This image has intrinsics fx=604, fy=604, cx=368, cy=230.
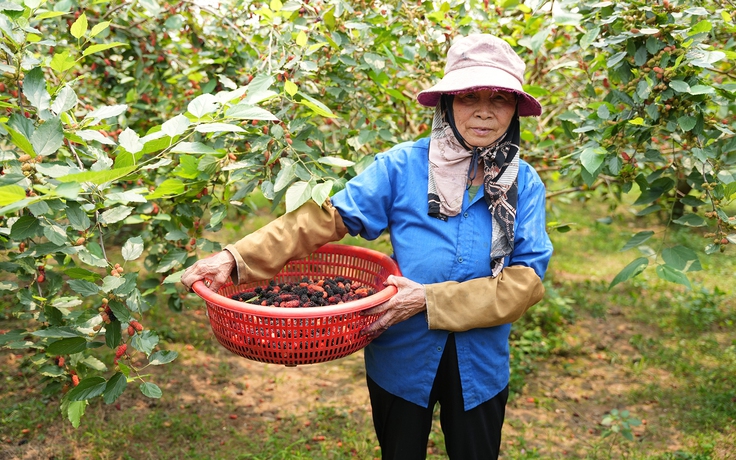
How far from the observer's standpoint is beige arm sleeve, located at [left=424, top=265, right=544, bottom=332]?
1.69 metres

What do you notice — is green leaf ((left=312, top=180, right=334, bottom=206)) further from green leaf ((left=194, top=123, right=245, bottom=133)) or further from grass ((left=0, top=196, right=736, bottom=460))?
grass ((left=0, top=196, right=736, bottom=460))

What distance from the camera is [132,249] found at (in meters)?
1.66

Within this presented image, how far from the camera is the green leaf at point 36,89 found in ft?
4.94

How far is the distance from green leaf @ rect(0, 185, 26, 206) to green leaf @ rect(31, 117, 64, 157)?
0.20 metres

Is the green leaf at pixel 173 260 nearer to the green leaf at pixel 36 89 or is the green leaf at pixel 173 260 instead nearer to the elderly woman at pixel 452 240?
the elderly woman at pixel 452 240

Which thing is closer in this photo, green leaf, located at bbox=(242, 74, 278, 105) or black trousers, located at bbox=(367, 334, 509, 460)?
green leaf, located at bbox=(242, 74, 278, 105)

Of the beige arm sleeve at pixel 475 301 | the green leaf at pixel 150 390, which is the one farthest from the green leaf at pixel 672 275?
the green leaf at pixel 150 390

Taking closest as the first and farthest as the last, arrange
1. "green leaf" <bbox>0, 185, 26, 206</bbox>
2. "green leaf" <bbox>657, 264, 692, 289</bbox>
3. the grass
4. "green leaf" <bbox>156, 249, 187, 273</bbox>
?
"green leaf" <bbox>0, 185, 26, 206</bbox> < "green leaf" <bbox>657, 264, 692, 289</bbox> < "green leaf" <bbox>156, 249, 187, 273</bbox> < the grass

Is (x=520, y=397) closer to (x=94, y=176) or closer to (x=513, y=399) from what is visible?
(x=513, y=399)

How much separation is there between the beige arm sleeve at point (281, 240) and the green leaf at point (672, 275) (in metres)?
1.10

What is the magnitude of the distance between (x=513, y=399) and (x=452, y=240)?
1.82 metres

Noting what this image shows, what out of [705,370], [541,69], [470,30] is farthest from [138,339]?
[705,370]

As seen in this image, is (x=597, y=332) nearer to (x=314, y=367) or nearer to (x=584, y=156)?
(x=314, y=367)

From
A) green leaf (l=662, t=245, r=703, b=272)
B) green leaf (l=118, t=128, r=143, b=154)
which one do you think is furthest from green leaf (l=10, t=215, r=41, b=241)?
green leaf (l=662, t=245, r=703, b=272)
